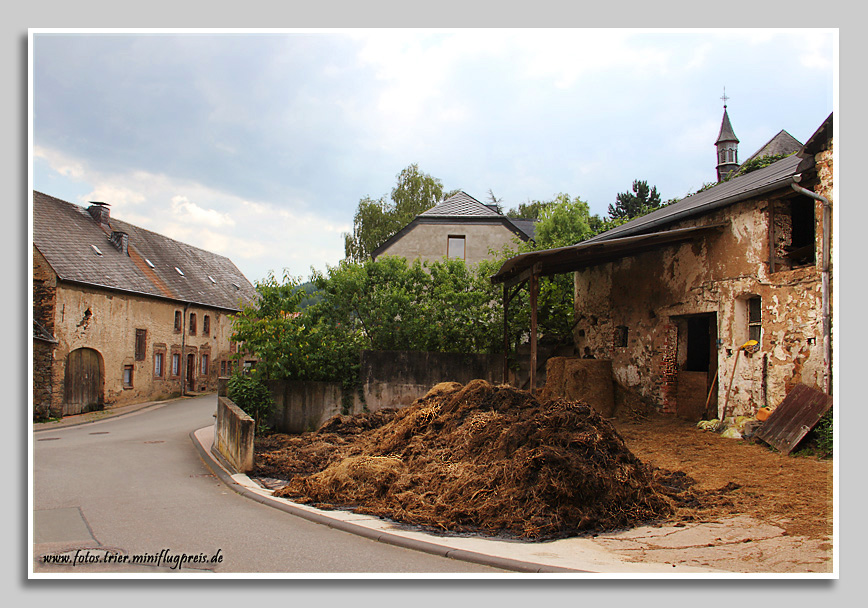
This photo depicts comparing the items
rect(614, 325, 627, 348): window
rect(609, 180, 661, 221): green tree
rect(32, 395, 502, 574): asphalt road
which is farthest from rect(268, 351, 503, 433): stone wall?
rect(609, 180, 661, 221): green tree

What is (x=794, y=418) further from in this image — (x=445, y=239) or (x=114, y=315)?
(x=114, y=315)

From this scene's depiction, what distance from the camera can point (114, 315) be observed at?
24.6 m

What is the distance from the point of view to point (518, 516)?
224 inches

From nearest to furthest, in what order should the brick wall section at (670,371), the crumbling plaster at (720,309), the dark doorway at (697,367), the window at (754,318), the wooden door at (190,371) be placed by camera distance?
1. the crumbling plaster at (720,309)
2. the window at (754,318)
3. the dark doorway at (697,367)
4. the brick wall section at (670,371)
5. the wooden door at (190,371)

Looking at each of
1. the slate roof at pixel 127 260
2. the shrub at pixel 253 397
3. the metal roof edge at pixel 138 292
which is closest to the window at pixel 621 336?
the shrub at pixel 253 397

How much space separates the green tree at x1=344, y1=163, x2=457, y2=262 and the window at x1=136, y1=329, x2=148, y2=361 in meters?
13.2

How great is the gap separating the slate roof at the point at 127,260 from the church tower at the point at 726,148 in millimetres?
39449

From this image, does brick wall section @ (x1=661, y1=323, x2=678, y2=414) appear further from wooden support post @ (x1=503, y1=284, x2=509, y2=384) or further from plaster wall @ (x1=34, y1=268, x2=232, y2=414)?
plaster wall @ (x1=34, y1=268, x2=232, y2=414)

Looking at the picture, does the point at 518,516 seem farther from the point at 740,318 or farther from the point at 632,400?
the point at 632,400

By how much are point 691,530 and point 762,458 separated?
3.56 m

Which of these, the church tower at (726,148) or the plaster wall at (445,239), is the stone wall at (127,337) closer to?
the plaster wall at (445,239)

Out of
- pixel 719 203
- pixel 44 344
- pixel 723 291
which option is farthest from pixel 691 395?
pixel 44 344

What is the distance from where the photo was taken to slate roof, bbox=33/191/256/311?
23.2 meters

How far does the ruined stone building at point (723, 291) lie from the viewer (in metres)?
8.84
